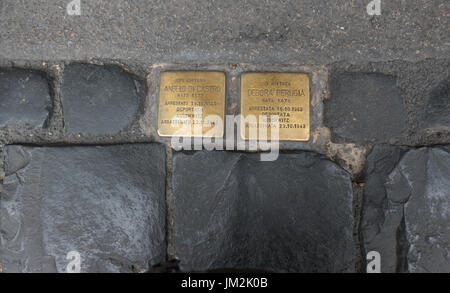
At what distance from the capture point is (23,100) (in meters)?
1.04

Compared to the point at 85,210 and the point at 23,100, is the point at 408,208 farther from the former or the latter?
the point at 23,100

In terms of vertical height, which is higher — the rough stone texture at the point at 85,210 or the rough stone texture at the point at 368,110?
the rough stone texture at the point at 368,110

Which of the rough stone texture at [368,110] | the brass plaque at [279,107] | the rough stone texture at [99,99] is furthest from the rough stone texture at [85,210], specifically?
the rough stone texture at [368,110]

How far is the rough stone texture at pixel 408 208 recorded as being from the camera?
97cm

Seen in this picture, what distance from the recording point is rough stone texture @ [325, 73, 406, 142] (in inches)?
40.4

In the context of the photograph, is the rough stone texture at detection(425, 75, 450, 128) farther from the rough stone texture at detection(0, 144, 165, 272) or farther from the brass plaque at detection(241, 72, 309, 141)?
the rough stone texture at detection(0, 144, 165, 272)

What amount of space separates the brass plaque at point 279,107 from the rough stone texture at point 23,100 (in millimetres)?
658

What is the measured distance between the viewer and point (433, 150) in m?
1.01

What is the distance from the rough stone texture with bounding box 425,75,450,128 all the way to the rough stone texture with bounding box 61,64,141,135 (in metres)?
0.96

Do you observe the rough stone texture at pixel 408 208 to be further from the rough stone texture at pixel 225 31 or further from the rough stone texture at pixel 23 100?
the rough stone texture at pixel 23 100

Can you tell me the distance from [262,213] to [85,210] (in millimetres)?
566

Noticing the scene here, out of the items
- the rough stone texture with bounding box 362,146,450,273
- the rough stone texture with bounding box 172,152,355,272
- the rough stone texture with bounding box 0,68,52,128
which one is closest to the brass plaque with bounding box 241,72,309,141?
the rough stone texture with bounding box 172,152,355,272

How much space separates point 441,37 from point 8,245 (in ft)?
5.14

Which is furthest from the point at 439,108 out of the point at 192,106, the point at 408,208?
the point at 192,106
